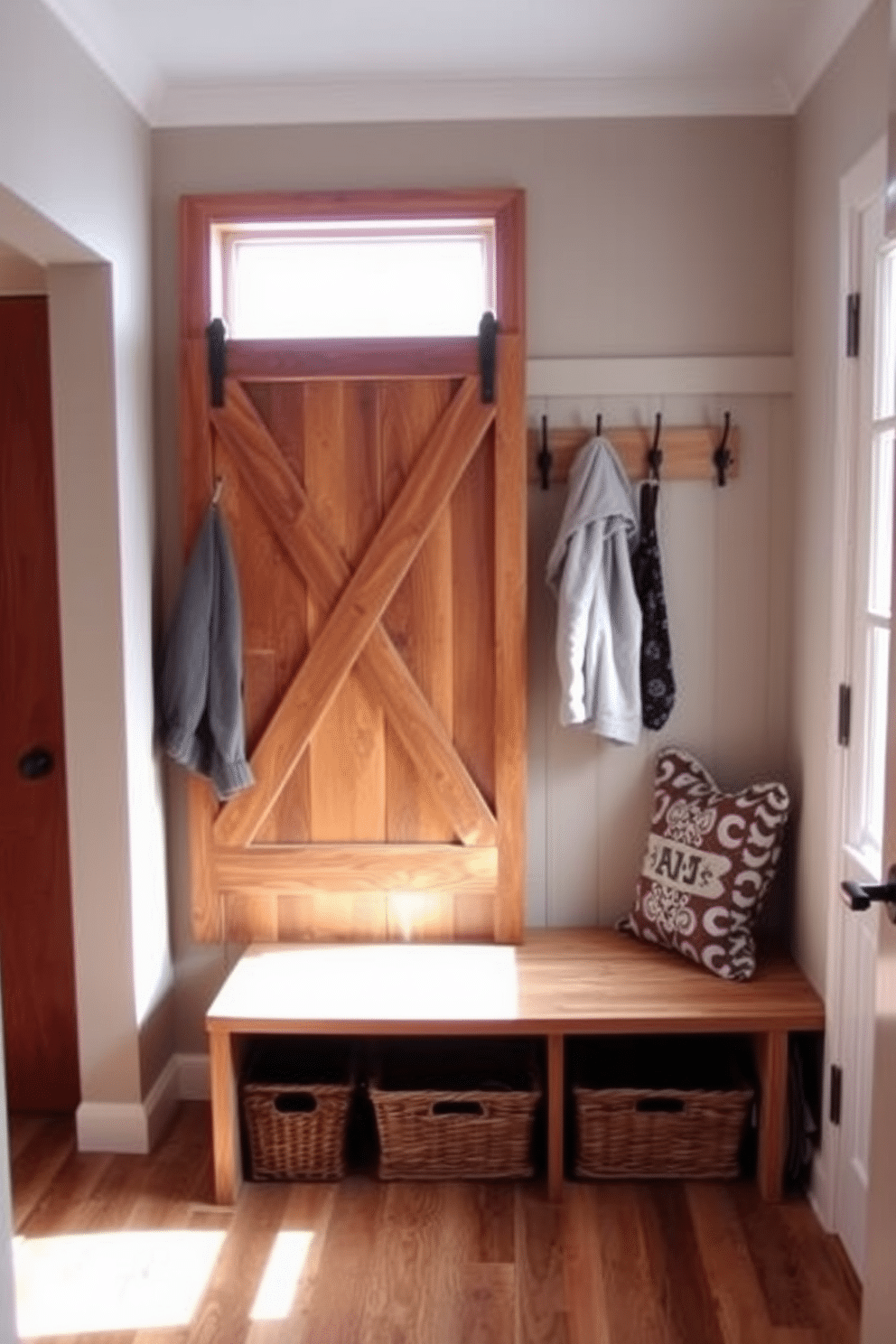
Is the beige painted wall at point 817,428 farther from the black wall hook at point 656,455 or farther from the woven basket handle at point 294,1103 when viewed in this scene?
the woven basket handle at point 294,1103

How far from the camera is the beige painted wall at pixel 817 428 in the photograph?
2260 mm

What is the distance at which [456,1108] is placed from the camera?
2543 millimetres

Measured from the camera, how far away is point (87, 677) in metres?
2.52

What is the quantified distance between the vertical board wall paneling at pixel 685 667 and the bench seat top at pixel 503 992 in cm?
21

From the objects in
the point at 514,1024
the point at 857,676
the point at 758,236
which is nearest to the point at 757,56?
the point at 758,236

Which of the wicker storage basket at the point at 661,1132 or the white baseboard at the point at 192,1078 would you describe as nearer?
the wicker storage basket at the point at 661,1132

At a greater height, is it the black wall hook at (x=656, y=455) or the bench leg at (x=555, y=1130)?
the black wall hook at (x=656, y=455)

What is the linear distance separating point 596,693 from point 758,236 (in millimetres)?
1167

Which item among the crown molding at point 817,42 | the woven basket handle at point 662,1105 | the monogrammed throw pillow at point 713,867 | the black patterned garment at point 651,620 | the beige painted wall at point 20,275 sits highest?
the crown molding at point 817,42

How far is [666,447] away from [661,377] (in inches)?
6.7

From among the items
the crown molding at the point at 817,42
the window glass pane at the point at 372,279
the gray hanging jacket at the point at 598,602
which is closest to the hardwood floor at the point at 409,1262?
the gray hanging jacket at the point at 598,602

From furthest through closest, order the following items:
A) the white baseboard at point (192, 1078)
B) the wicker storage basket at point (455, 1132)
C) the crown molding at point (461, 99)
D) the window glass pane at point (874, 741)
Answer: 1. the white baseboard at point (192, 1078)
2. the crown molding at point (461, 99)
3. the wicker storage basket at point (455, 1132)
4. the window glass pane at point (874, 741)

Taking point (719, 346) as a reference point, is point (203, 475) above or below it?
below

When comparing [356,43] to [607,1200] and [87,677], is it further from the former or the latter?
[607,1200]
